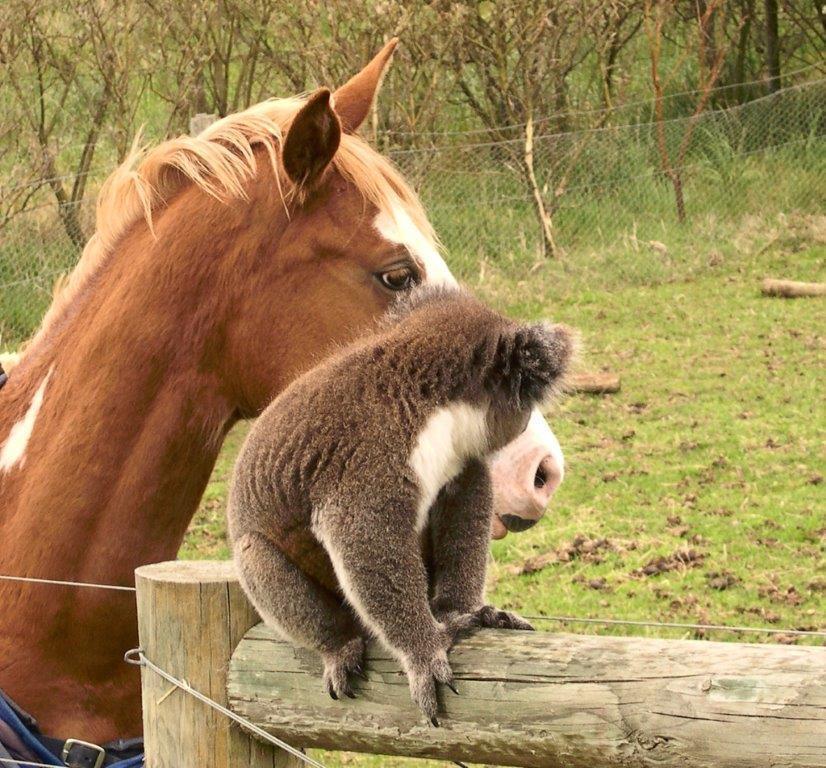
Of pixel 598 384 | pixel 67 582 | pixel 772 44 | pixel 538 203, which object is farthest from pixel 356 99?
pixel 772 44

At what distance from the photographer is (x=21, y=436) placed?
9.07ft

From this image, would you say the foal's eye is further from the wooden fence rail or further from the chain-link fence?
the chain-link fence

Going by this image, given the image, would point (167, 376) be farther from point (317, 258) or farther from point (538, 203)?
point (538, 203)

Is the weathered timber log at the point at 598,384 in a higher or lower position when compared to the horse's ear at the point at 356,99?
lower

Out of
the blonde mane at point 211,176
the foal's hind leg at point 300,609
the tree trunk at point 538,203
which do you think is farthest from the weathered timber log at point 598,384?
the foal's hind leg at point 300,609

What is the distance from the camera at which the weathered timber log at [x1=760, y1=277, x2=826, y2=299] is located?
10.8 m

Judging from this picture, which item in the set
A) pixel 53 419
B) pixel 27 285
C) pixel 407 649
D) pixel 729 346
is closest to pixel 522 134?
pixel 729 346

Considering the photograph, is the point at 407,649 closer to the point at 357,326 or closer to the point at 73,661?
the point at 357,326

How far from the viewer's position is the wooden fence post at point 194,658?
205cm

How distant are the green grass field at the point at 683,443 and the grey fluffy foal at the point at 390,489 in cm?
163

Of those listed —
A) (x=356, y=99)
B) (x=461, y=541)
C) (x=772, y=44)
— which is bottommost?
(x=461, y=541)

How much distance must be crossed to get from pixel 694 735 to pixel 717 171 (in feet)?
38.8

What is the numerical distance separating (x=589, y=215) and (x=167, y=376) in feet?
33.1

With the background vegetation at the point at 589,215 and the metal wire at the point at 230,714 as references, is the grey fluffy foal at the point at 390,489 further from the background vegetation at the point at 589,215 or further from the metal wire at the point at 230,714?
the background vegetation at the point at 589,215
